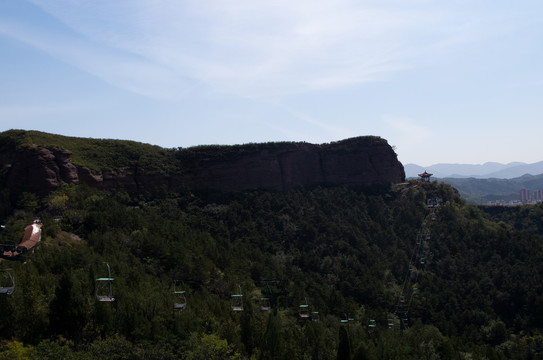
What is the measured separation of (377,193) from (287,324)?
45372 millimetres

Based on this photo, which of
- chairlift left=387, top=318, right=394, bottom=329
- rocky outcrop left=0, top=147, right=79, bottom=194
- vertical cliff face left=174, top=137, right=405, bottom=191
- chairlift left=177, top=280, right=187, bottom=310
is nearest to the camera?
chairlift left=177, top=280, right=187, bottom=310

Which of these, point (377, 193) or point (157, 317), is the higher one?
point (377, 193)

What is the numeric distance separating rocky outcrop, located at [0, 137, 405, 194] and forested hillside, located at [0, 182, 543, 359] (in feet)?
8.67

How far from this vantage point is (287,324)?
4700 centimetres

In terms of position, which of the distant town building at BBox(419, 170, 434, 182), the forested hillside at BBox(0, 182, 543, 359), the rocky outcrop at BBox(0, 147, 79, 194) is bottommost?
the forested hillside at BBox(0, 182, 543, 359)

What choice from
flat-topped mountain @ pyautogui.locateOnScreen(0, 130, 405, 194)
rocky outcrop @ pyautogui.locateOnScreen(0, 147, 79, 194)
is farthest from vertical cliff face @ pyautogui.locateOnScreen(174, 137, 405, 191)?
rocky outcrop @ pyautogui.locateOnScreen(0, 147, 79, 194)

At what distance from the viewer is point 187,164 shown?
273 feet

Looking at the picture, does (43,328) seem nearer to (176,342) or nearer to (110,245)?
(176,342)

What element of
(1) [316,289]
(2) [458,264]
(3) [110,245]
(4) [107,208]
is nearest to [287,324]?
(1) [316,289]

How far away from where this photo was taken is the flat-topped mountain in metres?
64.4

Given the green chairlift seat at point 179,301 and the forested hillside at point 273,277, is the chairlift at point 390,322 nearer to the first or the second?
the forested hillside at point 273,277

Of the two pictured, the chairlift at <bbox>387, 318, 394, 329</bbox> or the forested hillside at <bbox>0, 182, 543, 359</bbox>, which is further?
the chairlift at <bbox>387, 318, 394, 329</bbox>

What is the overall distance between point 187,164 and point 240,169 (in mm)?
8581

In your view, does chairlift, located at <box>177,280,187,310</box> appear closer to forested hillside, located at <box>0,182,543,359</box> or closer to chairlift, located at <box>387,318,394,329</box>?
forested hillside, located at <box>0,182,543,359</box>
